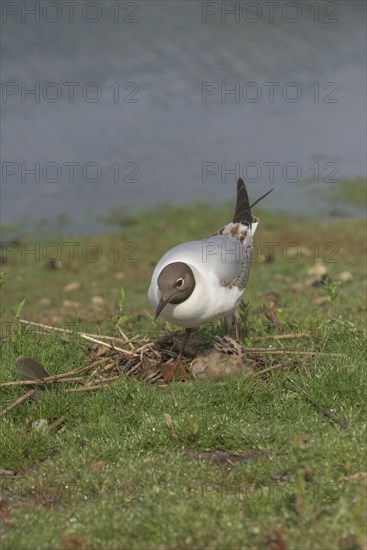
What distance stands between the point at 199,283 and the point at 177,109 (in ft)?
44.4

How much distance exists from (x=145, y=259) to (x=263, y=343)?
21.8ft

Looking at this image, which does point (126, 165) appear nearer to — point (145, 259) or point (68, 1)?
point (145, 259)

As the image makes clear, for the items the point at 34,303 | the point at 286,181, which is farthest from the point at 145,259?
the point at 286,181

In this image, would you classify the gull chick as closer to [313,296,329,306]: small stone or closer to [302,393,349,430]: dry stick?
Result: [302,393,349,430]: dry stick

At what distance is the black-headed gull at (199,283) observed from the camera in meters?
6.23

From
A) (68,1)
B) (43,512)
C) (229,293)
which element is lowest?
(43,512)

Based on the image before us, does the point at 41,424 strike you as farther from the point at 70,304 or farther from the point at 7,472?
the point at 70,304

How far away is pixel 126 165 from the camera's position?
17000mm

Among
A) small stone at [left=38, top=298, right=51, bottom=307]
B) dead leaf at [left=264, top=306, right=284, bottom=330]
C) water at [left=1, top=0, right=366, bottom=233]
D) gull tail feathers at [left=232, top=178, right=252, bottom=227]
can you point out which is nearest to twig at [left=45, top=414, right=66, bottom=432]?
dead leaf at [left=264, top=306, right=284, bottom=330]

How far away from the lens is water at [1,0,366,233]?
17.0m

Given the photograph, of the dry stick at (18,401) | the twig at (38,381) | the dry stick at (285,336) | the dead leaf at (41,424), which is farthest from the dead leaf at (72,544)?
the dry stick at (285,336)

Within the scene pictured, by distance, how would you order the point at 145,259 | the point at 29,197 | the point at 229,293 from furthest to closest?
1. the point at 29,197
2. the point at 145,259
3. the point at 229,293

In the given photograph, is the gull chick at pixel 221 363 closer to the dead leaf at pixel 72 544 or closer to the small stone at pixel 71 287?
the dead leaf at pixel 72 544

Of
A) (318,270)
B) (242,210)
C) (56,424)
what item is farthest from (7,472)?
(318,270)
